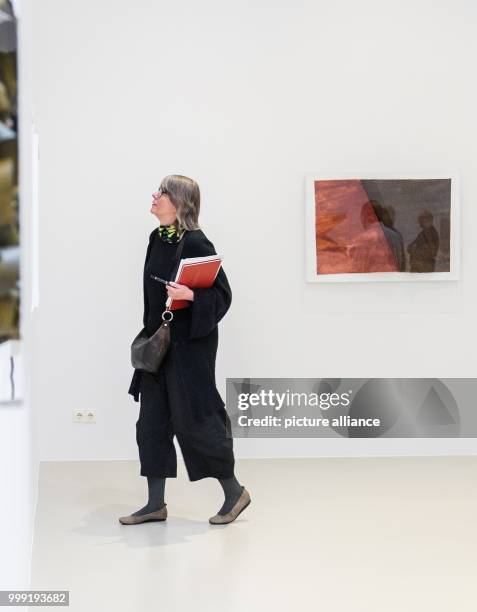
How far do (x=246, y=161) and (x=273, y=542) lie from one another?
9.54ft

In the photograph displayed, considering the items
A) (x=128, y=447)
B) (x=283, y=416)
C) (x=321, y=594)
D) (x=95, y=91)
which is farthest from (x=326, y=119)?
(x=321, y=594)

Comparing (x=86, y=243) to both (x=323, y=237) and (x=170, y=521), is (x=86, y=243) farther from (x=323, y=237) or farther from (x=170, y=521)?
(x=170, y=521)

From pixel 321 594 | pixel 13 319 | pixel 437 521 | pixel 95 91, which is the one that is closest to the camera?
pixel 13 319

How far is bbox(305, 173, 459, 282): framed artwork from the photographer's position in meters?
6.45

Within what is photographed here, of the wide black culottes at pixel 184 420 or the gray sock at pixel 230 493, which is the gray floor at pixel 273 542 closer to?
the gray sock at pixel 230 493

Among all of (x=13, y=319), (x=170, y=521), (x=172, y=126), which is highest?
(x=172, y=126)

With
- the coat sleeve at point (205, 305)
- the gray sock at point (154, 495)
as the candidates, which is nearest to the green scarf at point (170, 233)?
the coat sleeve at point (205, 305)

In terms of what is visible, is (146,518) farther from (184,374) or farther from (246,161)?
(246,161)

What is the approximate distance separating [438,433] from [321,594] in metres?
3.05

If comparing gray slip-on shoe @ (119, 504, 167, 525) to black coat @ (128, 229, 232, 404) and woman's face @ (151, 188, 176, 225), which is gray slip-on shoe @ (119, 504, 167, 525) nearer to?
black coat @ (128, 229, 232, 404)

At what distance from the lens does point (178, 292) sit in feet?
15.0

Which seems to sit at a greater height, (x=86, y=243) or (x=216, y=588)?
(x=86, y=243)

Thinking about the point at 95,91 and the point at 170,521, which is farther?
the point at 95,91

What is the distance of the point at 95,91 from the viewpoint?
6391 millimetres
